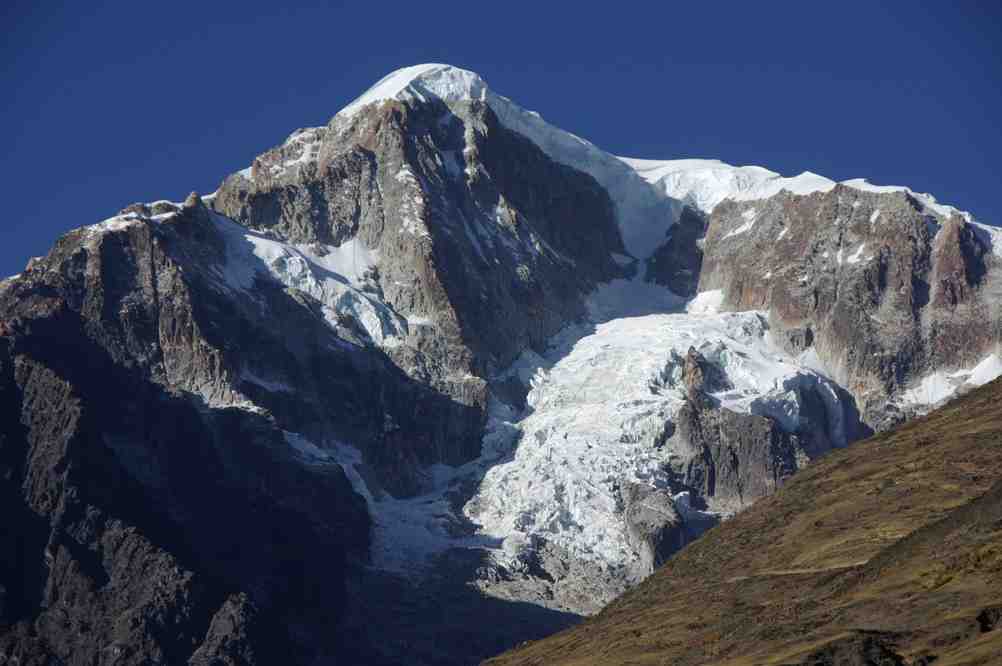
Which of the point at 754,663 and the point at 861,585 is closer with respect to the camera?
the point at 754,663

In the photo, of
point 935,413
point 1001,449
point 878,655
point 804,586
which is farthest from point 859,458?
point 878,655

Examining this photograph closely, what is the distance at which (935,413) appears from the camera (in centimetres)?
17262

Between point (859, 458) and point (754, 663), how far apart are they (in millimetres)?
50379

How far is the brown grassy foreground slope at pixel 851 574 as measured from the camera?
116 meters

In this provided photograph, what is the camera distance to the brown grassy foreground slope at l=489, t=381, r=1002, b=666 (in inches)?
4564

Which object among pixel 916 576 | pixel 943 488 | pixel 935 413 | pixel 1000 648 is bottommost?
pixel 1000 648

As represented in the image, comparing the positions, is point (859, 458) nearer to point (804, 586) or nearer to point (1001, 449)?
point (1001, 449)

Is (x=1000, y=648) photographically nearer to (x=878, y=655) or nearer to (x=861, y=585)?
(x=878, y=655)

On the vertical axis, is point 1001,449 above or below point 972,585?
above

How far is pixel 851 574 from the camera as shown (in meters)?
135

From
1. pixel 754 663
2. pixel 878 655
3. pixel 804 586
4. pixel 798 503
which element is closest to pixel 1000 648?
pixel 878 655

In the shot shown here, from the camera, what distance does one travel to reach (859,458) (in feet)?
559

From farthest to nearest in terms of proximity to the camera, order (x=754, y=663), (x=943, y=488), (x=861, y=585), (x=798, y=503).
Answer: (x=798, y=503) < (x=943, y=488) < (x=861, y=585) < (x=754, y=663)

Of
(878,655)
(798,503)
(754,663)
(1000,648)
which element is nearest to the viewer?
(1000,648)
